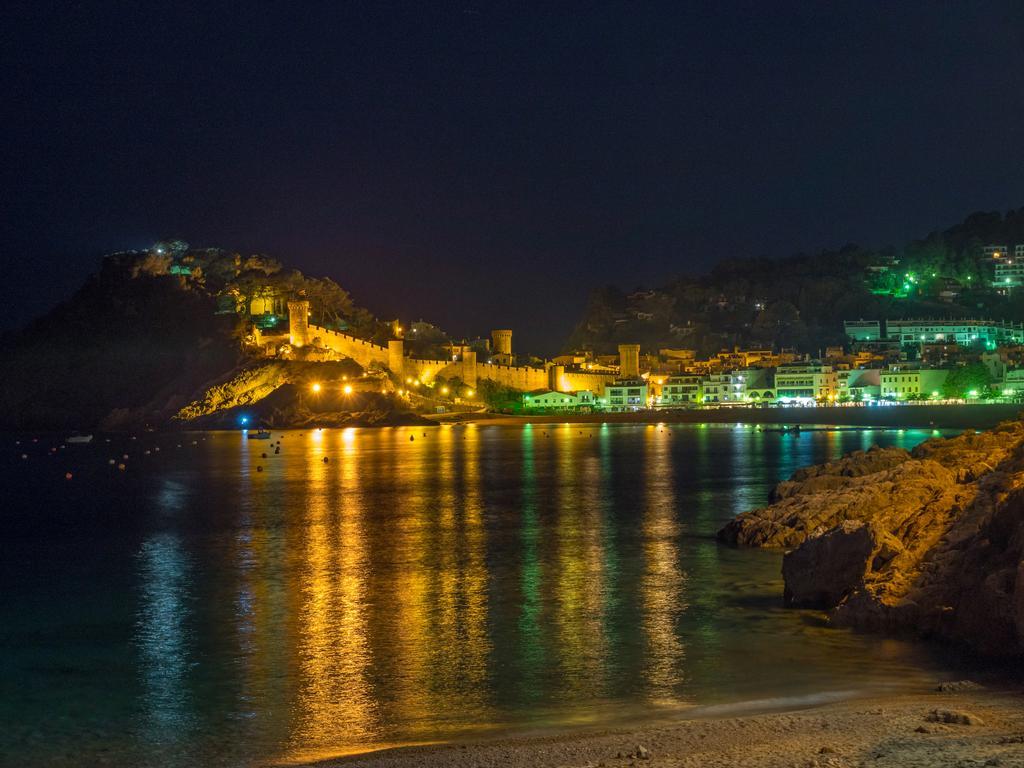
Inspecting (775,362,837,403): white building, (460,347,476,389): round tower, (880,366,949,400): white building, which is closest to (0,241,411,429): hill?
(460,347,476,389): round tower

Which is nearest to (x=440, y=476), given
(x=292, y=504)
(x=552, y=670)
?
(x=292, y=504)

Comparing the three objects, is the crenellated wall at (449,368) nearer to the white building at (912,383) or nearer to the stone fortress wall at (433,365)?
the stone fortress wall at (433,365)

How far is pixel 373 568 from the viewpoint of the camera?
14.3 m

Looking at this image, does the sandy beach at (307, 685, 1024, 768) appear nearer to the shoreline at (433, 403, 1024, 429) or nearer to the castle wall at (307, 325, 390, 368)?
the shoreline at (433, 403, 1024, 429)

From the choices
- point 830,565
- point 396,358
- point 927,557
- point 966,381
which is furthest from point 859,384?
point 927,557

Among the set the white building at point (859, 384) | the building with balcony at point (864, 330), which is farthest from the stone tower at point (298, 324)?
the building with balcony at point (864, 330)

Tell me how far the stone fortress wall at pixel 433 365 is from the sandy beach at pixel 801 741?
61.1 m

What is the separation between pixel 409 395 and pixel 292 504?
43.5 meters

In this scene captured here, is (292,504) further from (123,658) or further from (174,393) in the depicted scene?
(174,393)

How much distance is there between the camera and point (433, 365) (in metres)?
71.1

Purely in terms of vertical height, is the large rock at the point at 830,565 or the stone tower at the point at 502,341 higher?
the stone tower at the point at 502,341

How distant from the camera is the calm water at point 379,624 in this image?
744 cm

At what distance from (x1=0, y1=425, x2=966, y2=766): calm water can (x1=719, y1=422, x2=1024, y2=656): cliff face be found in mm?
402

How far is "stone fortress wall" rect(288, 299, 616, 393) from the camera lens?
67188 millimetres
